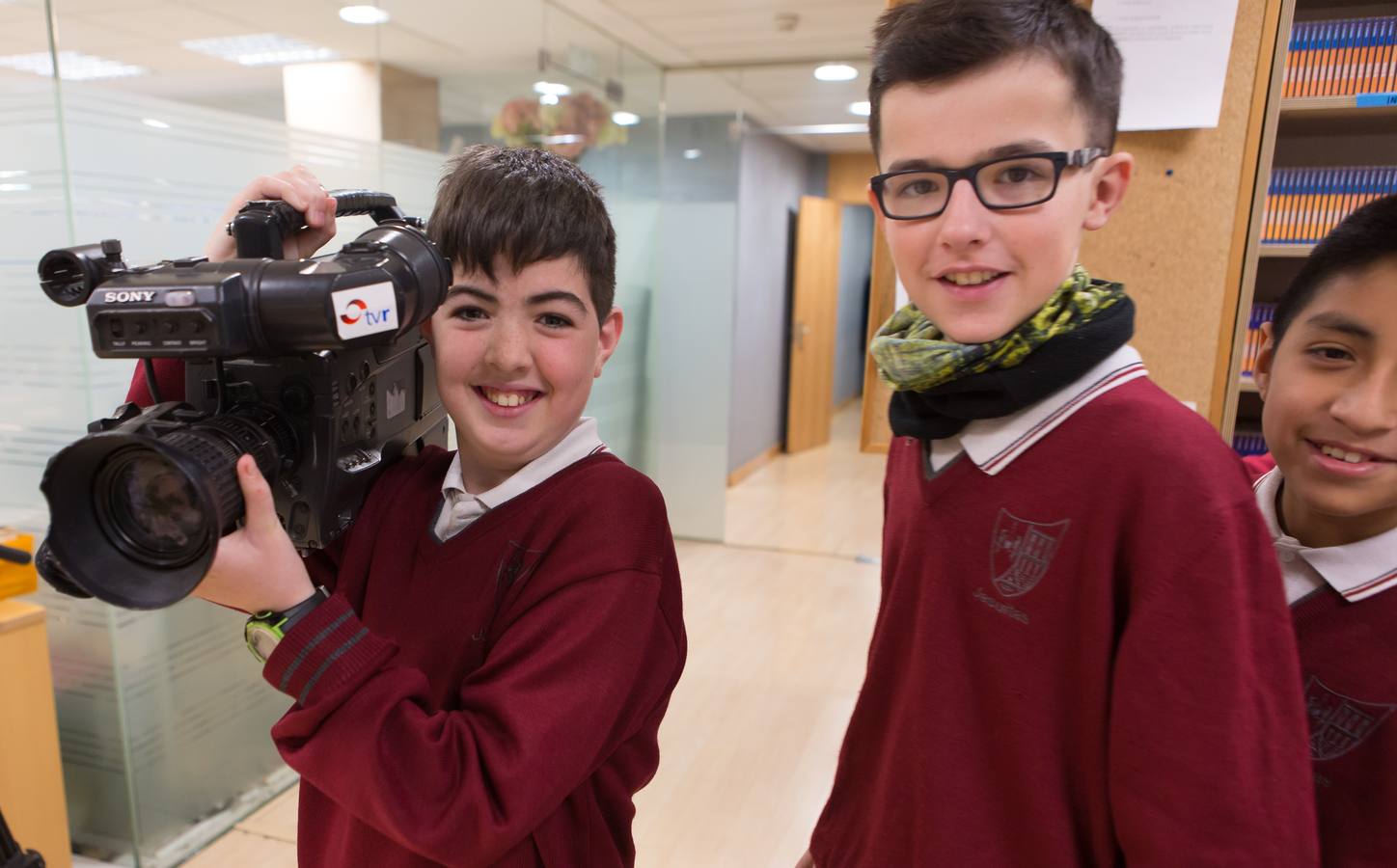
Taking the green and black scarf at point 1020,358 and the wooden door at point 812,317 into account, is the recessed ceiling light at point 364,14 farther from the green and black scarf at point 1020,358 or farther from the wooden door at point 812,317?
the wooden door at point 812,317

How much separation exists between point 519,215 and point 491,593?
362 mm

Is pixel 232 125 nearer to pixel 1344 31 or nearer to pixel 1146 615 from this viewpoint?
pixel 1146 615

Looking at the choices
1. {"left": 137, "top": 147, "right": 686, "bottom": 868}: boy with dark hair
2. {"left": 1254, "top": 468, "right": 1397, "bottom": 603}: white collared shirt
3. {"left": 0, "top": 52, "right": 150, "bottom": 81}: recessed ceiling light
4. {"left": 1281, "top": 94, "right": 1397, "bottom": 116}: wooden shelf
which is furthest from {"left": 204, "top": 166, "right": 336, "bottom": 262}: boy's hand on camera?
{"left": 1281, "top": 94, "right": 1397, "bottom": 116}: wooden shelf

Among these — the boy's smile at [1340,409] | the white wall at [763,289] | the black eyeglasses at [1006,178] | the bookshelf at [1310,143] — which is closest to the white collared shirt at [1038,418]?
the black eyeglasses at [1006,178]

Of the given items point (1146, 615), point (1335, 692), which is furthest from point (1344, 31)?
point (1146, 615)

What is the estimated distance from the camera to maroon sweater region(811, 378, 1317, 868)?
1.86ft

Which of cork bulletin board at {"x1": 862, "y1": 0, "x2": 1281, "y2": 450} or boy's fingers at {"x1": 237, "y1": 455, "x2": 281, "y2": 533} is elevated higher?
cork bulletin board at {"x1": 862, "y1": 0, "x2": 1281, "y2": 450}

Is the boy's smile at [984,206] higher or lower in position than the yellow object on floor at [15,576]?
higher

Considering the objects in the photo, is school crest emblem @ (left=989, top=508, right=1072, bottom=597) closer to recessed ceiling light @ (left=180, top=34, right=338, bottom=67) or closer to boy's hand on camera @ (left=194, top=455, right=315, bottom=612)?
boy's hand on camera @ (left=194, top=455, right=315, bottom=612)

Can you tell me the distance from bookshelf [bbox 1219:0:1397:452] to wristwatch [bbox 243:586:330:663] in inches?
69.9

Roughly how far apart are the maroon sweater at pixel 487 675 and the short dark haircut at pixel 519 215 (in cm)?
21

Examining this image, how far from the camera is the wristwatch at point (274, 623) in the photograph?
65cm

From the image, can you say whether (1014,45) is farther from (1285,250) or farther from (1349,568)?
(1285,250)

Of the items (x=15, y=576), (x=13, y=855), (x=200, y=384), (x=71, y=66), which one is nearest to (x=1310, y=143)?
(x=200, y=384)
